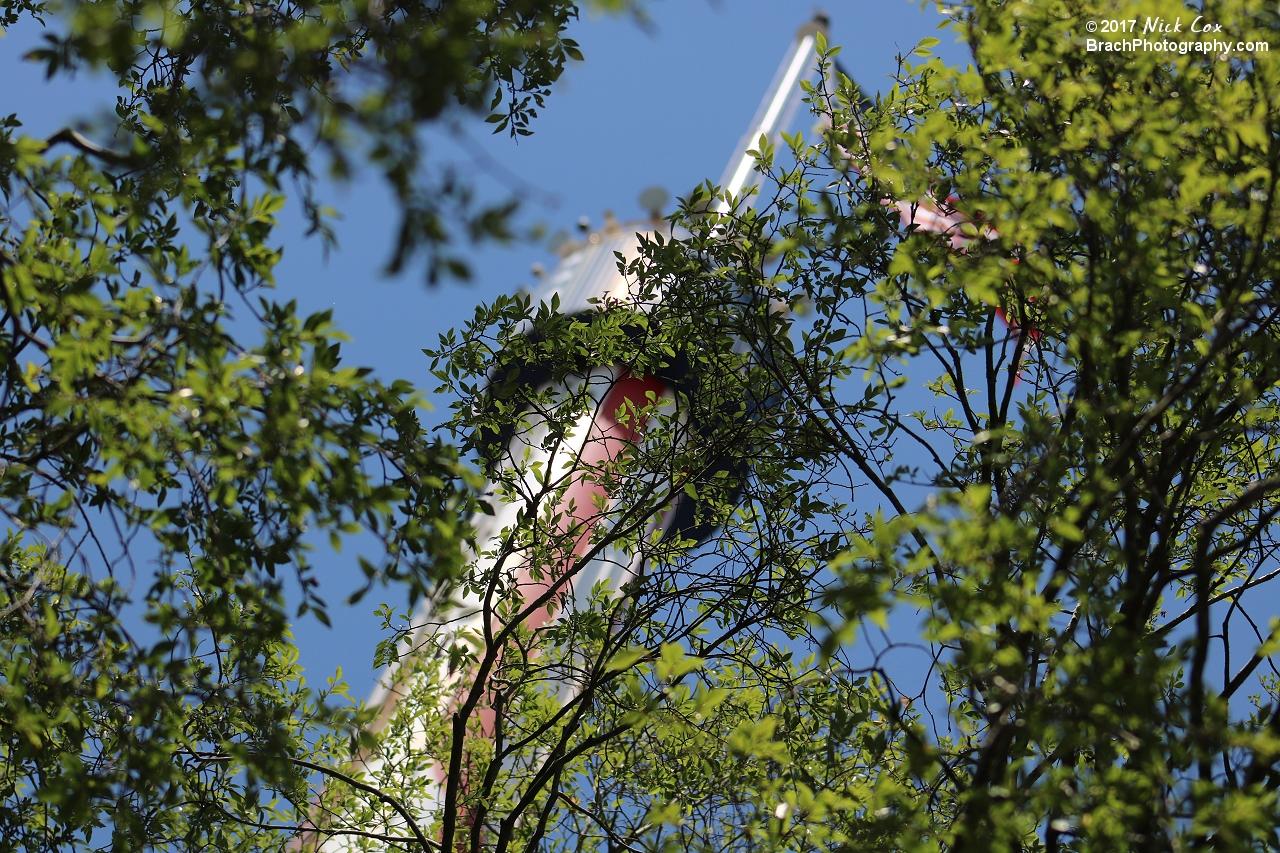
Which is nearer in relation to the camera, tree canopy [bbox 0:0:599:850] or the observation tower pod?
tree canopy [bbox 0:0:599:850]

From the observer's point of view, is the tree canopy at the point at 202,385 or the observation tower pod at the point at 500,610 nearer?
the tree canopy at the point at 202,385

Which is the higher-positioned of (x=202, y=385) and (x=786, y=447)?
(x=786, y=447)

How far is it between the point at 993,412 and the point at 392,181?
4304 millimetres

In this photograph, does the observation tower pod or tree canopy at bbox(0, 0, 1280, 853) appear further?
the observation tower pod

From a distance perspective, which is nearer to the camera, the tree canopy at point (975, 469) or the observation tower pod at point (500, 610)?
the tree canopy at point (975, 469)

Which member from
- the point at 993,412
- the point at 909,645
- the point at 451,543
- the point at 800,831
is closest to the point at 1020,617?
the point at 909,645

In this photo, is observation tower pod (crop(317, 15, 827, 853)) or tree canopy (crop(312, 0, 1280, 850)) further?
observation tower pod (crop(317, 15, 827, 853))

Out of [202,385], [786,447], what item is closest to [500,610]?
[786,447]

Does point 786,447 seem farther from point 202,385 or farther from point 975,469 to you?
point 202,385

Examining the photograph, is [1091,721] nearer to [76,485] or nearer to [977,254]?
[977,254]

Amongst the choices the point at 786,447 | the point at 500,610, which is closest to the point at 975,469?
the point at 786,447

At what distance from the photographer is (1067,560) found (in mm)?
4465

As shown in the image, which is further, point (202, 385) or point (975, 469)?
point (975, 469)

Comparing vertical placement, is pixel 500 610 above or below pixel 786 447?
below
